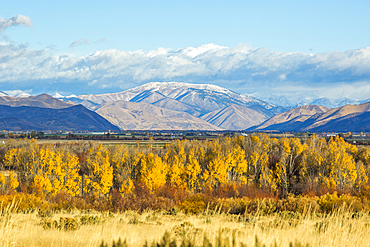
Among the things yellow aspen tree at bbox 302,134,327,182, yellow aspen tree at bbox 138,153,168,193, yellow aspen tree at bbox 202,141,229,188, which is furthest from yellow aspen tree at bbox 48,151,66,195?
yellow aspen tree at bbox 302,134,327,182

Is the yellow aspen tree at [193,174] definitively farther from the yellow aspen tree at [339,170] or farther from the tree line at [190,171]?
the yellow aspen tree at [339,170]

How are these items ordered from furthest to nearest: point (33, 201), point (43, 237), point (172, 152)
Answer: point (172, 152), point (33, 201), point (43, 237)

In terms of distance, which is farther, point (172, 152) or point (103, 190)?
point (172, 152)

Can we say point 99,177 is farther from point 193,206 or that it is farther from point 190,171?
point 193,206

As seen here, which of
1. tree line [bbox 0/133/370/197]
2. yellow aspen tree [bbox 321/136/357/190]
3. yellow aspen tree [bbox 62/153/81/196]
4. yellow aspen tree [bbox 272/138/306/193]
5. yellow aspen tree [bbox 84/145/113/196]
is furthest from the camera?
yellow aspen tree [bbox 272/138/306/193]

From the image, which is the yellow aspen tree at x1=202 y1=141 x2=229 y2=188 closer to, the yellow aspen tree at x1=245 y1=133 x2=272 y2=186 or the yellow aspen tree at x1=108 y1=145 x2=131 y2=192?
the yellow aspen tree at x1=245 y1=133 x2=272 y2=186

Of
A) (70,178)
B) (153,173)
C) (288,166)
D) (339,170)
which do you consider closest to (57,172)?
(70,178)

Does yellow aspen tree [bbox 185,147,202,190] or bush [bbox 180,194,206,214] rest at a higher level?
bush [bbox 180,194,206,214]

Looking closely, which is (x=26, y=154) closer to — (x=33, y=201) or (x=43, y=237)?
(x=33, y=201)

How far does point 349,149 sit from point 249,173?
64.1 ft

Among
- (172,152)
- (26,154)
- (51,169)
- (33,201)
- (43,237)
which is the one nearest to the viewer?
(43,237)

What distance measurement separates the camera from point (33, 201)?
2473 centimetres

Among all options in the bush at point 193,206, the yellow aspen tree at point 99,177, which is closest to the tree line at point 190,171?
the yellow aspen tree at point 99,177

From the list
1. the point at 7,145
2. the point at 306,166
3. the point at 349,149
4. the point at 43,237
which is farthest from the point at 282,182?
the point at 7,145
